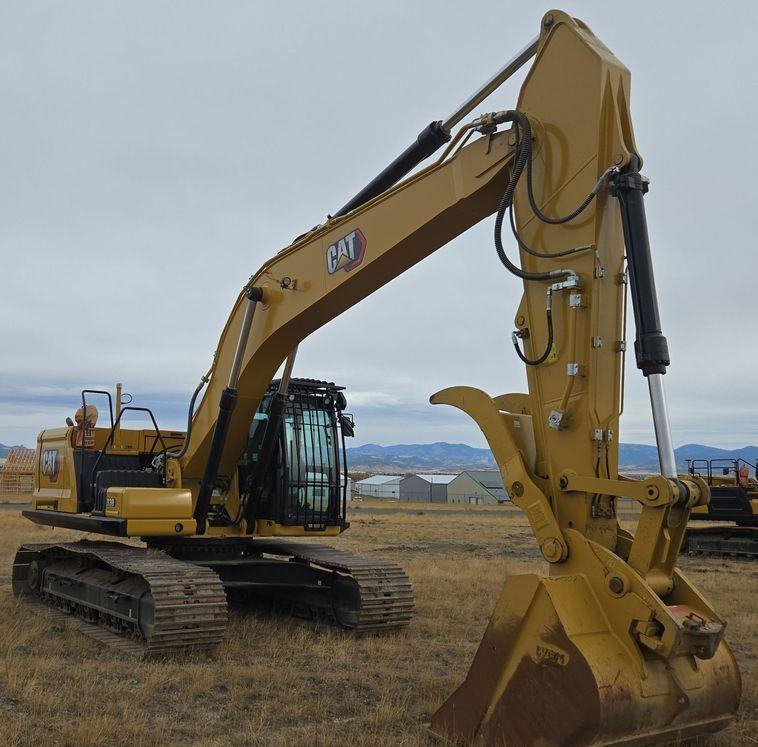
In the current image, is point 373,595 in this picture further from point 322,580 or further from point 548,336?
point 548,336

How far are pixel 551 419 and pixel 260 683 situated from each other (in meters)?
3.43

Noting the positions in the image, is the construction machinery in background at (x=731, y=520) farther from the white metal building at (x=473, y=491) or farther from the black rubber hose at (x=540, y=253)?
the white metal building at (x=473, y=491)

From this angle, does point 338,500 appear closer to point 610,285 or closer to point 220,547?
point 220,547

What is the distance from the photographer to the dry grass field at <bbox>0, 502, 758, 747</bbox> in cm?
570

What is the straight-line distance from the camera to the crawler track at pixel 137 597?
7.88 m

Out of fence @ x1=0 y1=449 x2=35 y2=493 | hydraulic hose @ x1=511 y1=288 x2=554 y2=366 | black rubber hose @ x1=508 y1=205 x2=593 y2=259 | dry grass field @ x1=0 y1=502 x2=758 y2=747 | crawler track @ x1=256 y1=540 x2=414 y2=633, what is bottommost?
dry grass field @ x1=0 y1=502 x2=758 y2=747

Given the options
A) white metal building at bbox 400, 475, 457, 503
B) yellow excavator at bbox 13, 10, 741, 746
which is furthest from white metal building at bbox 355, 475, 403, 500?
yellow excavator at bbox 13, 10, 741, 746

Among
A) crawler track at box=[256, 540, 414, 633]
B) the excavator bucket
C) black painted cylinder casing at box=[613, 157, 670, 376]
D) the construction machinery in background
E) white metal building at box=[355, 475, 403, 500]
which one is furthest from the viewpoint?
white metal building at box=[355, 475, 403, 500]

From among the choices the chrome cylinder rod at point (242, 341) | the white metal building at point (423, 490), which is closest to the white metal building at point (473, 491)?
the white metal building at point (423, 490)

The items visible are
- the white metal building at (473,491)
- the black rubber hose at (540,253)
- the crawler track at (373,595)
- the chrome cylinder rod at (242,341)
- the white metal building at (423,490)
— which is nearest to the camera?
the black rubber hose at (540,253)

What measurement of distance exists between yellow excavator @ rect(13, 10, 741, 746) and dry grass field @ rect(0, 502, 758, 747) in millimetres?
499

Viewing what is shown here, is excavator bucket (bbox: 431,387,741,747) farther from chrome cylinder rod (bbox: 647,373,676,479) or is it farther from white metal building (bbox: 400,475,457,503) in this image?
white metal building (bbox: 400,475,457,503)

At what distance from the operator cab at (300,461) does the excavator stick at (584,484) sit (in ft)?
12.7

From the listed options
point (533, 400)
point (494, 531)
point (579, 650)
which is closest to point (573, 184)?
point (533, 400)
